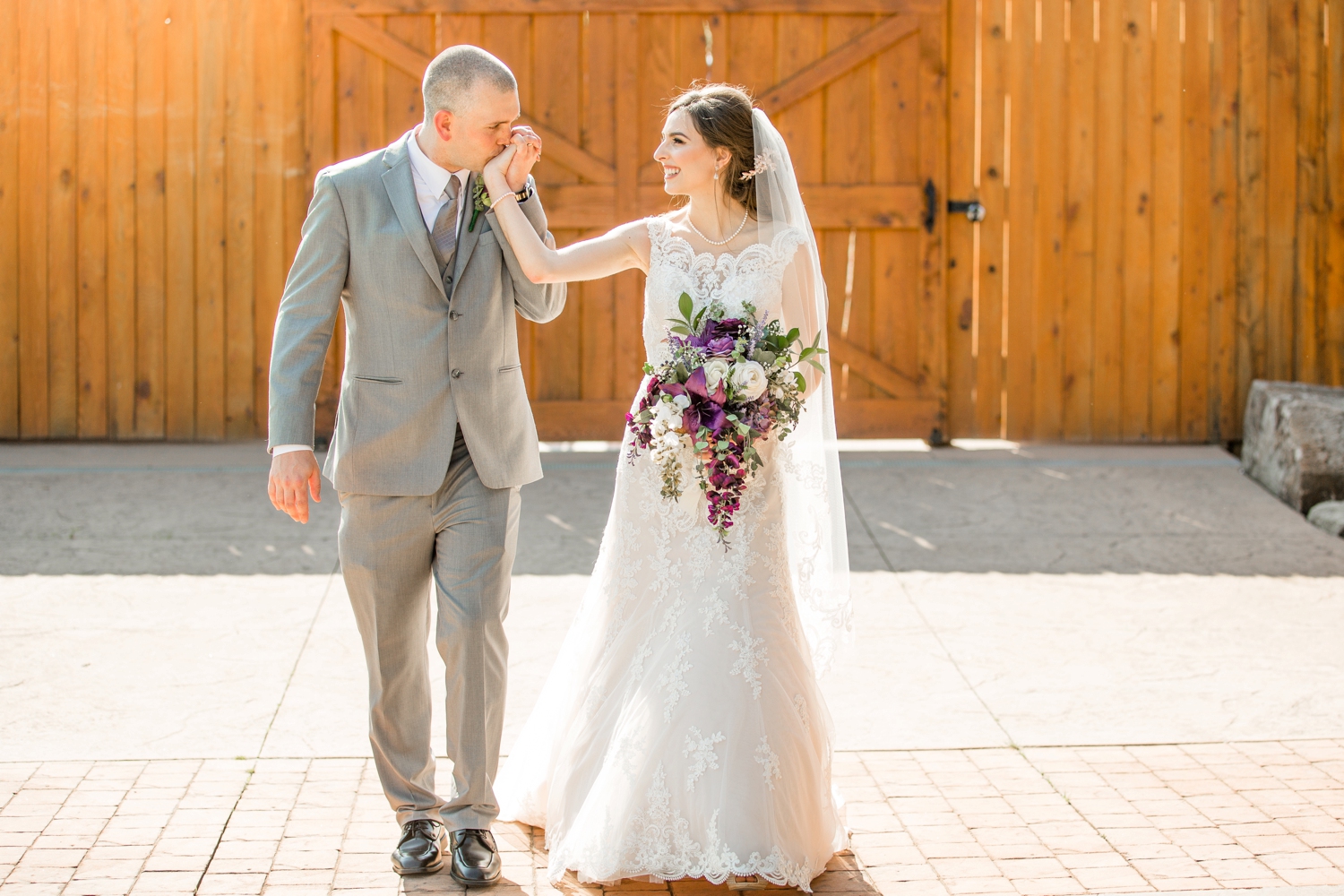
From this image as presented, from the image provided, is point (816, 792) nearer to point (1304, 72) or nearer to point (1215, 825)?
point (1215, 825)

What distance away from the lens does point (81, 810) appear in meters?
3.64

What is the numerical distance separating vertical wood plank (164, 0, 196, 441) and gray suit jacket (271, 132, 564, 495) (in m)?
4.86

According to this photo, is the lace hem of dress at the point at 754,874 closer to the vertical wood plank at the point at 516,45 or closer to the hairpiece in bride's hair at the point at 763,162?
the hairpiece in bride's hair at the point at 763,162

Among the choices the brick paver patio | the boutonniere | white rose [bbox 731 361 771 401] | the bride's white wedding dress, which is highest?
the boutonniere

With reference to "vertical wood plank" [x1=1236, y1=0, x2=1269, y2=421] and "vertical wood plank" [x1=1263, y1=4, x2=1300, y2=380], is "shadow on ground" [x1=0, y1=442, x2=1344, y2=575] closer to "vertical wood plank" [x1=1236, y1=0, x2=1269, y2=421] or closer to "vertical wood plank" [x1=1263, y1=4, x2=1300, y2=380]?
"vertical wood plank" [x1=1236, y1=0, x2=1269, y2=421]

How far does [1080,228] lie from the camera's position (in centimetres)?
805

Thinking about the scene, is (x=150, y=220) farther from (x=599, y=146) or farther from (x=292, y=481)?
(x=292, y=481)

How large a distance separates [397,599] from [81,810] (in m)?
1.08

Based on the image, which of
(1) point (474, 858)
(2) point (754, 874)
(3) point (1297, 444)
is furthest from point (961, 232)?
(1) point (474, 858)

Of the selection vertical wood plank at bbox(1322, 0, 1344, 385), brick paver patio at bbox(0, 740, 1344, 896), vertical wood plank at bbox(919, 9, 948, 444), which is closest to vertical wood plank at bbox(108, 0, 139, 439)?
brick paver patio at bbox(0, 740, 1344, 896)

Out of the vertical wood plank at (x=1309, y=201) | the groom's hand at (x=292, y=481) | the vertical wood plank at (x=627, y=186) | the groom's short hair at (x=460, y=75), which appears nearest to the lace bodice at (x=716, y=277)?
the groom's short hair at (x=460, y=75)

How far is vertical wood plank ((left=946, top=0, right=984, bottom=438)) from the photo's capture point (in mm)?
7953

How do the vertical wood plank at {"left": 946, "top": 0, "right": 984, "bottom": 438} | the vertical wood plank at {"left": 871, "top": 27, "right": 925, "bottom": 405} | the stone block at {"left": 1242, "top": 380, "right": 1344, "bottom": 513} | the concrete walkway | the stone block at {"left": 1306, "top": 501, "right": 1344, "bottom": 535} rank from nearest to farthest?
the concrete walkway → the stone block at {"left": 1306, "top": 501, "right": 1344, "bottom": 535} → the stone block at {"left": 1242, "top": 380, "right": 1344, "bottom": 513} → the vertical wood plank at {"left": 871, "top": 27, "right": 925, "bottom": 405} → the vertical wood plank at {"left": 946, "top": 0, "right": 984, "bottom": 438}

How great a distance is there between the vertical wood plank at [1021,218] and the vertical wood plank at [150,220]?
492 centimetres
